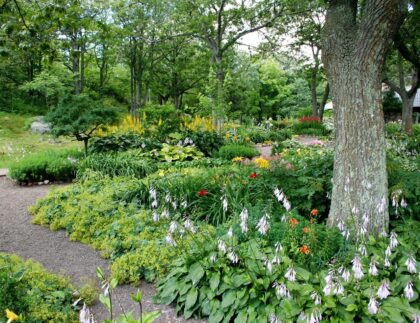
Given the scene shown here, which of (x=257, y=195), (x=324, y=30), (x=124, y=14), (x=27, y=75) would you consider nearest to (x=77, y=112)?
(x=257, y=195)

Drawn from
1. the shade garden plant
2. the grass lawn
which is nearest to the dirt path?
the shade garden plant

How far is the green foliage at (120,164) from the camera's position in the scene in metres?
7.33

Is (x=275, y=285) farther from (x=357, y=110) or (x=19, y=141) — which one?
(x=19, y=141)

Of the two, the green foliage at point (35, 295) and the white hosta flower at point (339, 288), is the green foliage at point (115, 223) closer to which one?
the green foliage at point (35, 295)

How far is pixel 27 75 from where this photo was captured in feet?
80.6

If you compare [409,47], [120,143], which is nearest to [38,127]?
[120,143]

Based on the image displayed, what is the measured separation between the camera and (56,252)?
4.75 m

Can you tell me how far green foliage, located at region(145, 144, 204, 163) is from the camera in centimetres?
851

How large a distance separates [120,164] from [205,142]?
3.24 meters

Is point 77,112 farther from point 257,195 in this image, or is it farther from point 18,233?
point 257,195

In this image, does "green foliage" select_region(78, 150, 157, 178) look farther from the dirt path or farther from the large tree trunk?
the large tree trunk

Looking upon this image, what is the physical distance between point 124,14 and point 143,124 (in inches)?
395

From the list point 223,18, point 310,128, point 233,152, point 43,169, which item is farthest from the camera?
point 310,128

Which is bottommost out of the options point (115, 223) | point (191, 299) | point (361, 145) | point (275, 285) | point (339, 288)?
point (191, 299)
